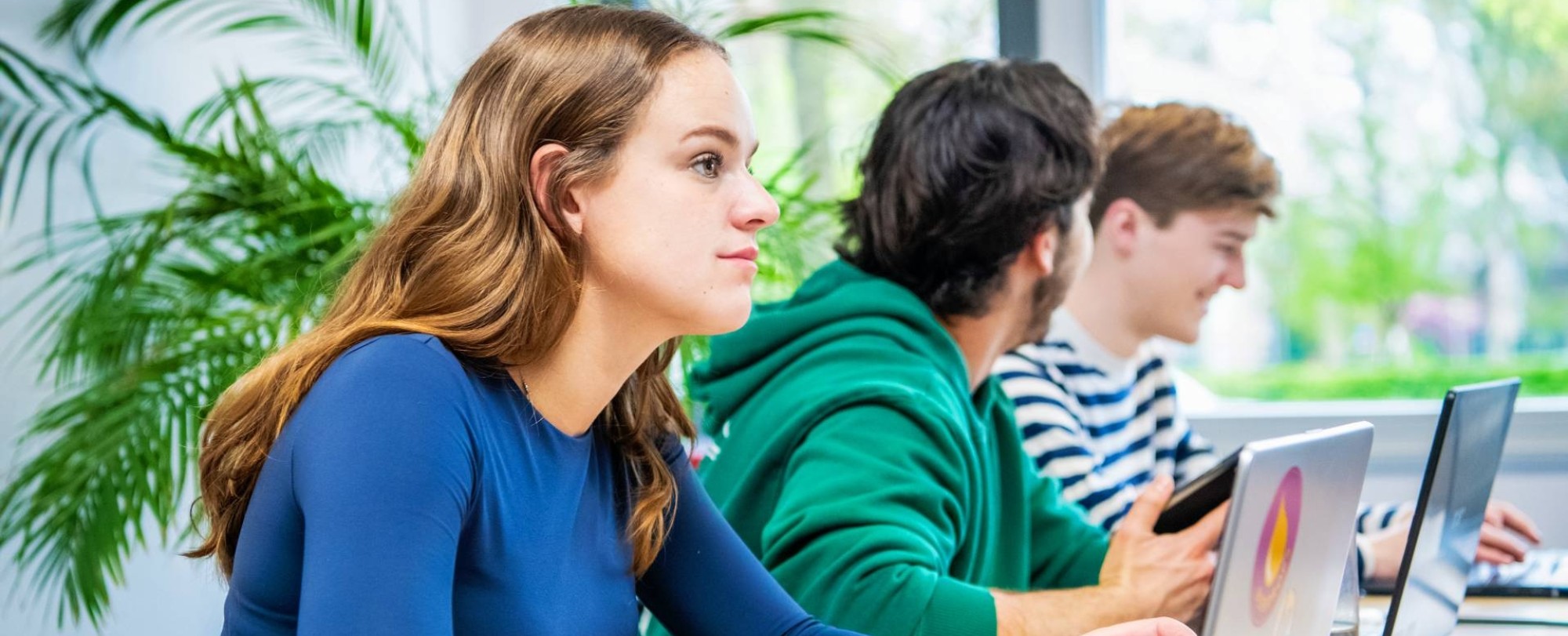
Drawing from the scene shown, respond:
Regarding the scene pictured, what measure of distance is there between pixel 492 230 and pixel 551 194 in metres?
0.05

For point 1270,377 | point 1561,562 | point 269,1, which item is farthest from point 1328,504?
point 1270,377

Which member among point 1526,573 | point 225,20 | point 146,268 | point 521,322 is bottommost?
point 1526,573

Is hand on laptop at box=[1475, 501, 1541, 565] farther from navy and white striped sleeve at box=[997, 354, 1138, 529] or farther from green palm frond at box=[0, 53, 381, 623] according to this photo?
green palm frond at box=[0, 53, 381, 623]

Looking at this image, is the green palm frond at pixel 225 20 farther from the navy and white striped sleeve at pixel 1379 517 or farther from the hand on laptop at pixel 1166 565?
the navy and white striped sleeve at pixel 1379 517

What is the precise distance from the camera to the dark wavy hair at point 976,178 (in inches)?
64.1

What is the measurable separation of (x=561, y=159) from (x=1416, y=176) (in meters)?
2.29

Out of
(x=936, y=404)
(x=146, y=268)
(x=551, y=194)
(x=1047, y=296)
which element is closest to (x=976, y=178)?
(x=1047, y=296)

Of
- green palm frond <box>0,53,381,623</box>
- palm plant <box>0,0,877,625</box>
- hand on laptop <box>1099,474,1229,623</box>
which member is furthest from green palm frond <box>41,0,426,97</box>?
hand on laptop <box>1099,474,1229,623</box>

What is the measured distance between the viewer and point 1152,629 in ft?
3.53

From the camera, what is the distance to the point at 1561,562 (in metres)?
1.99

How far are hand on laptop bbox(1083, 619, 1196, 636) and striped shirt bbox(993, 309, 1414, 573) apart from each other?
858mm

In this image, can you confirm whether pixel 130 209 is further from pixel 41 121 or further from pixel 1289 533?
pixel 1289 533

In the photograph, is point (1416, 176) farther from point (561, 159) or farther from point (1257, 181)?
point (561, 159)

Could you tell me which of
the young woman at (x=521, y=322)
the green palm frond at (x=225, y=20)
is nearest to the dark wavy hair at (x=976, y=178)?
the young woman at (x=521, y=322)
